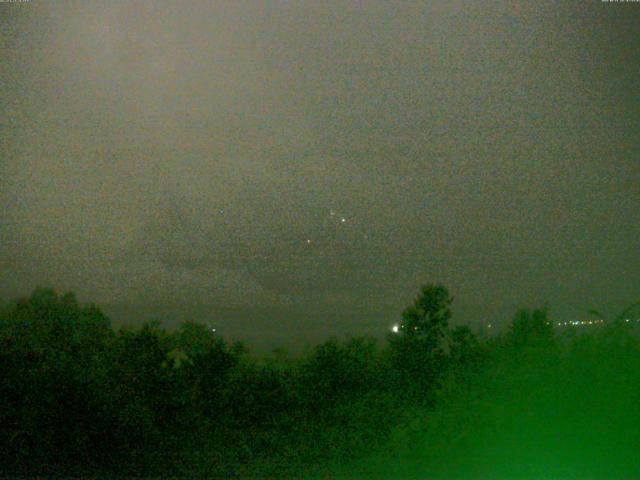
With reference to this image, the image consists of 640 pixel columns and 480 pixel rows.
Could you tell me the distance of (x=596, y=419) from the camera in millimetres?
5277

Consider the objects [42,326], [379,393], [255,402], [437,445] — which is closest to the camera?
[437,445]

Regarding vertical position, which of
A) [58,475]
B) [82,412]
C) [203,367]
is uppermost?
[203,367]

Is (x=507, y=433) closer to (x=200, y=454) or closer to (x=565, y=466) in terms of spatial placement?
(x=565, y=466)

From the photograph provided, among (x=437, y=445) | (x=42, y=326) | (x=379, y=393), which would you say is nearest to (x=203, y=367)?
(x=379, y=393)

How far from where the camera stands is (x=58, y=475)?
8484mm

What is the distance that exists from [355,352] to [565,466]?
7.20 metres

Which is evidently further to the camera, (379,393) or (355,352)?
(355,352)

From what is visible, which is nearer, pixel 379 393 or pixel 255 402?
pixel 379 393

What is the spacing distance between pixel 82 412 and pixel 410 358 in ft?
18.9

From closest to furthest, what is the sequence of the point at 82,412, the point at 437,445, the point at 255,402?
the point at 437,445 → the point at 82,412 → the point at 255,402

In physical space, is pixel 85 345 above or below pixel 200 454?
above

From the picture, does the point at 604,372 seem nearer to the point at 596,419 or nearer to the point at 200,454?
the point at 596,419

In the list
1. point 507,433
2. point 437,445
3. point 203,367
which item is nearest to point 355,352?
point 203,367

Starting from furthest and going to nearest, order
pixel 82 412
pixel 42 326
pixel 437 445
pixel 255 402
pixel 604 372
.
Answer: pixel 42 326 < pixel 255 402 < pixel 82 412 < pixel 437 445 < pixel 604 372
